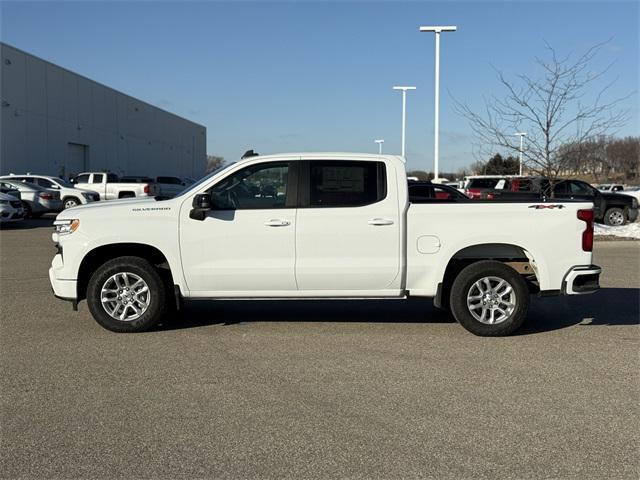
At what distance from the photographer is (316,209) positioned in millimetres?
6789

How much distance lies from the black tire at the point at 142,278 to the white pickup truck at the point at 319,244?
0.01 m

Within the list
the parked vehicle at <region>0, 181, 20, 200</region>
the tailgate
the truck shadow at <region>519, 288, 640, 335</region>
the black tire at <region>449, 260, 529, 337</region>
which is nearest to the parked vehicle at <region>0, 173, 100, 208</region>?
the parked vehicle at <region>0, 181, 20, 200</region>

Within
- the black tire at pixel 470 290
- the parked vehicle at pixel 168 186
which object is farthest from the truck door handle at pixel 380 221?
the parked vehicle at pixel 168 186

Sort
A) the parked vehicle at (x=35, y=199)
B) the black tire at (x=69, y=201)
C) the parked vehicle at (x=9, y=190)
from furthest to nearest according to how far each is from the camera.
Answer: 1. the black tire at (x=69, y=201)
2. the parked vehicle at (x=35, y=199)
3. the parked vehicle at (x=9, y=190)

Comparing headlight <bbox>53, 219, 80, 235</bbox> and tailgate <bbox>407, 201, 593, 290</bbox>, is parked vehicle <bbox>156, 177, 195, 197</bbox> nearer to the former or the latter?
headlight <bbox>53, 219, 80, 235</bbox>

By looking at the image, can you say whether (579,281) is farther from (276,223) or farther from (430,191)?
(430,191)

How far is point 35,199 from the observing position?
80.3ft

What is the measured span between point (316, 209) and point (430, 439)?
3.18 meters

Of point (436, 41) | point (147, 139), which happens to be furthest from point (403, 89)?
point (147, 139)

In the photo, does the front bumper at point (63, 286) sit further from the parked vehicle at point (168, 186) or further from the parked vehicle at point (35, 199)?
the parked vehicle at point (168, 186)

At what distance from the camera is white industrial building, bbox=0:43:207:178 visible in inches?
1390

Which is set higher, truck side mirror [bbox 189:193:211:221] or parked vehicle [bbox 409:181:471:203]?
parked vehicle [bbox 409:181:471:203]

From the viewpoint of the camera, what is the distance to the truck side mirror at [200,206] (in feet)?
21.9

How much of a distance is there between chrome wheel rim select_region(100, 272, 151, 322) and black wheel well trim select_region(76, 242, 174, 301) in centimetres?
28
